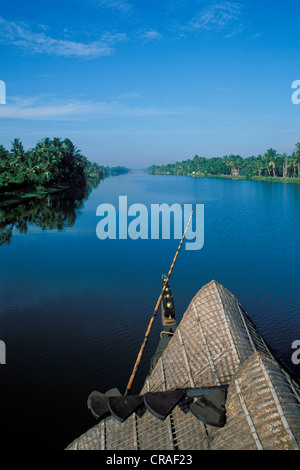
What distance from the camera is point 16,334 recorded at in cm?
1123

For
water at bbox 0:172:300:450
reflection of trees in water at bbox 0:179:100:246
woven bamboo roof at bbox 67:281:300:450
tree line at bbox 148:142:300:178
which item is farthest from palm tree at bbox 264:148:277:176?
woven bamboo roof at bbox 67:281:300:450

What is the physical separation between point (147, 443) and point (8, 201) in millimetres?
45358

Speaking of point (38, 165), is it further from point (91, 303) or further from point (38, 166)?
point (91, 303)

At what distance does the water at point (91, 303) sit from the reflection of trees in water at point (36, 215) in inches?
52.6

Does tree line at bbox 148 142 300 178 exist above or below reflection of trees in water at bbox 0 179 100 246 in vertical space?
above

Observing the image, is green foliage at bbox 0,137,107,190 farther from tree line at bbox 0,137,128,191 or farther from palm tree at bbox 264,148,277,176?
palm tree at bbox 264,148,277,176

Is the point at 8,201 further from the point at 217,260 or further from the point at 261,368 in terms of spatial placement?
the point at 261,368

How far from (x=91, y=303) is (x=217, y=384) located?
29.9ft

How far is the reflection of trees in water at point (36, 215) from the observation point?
2992cm

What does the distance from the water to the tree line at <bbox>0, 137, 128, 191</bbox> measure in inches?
873

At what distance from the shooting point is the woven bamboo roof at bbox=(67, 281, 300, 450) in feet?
12.0

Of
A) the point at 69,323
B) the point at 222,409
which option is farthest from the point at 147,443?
the point at 69,323

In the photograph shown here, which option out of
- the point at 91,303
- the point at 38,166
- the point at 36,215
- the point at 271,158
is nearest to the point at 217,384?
the point at 91,303
